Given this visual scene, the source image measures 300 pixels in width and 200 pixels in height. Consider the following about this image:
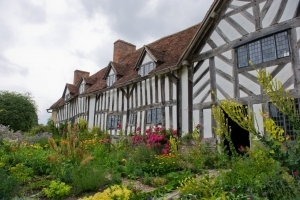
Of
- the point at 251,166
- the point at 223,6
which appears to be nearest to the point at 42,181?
the point at 251,166

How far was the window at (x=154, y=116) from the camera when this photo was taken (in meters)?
11.5

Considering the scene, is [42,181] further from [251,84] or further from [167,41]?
[167,41]

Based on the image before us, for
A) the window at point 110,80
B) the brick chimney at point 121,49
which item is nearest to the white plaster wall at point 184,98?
the window at point 110,80

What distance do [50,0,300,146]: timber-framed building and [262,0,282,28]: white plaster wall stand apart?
0.03 metres

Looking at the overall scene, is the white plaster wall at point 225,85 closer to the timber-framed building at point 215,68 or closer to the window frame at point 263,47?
the timber-framed building at point 215,68

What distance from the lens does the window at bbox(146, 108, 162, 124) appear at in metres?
11.5

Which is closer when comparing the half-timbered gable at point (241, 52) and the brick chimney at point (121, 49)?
the half-timbered gable at point (241, 52)

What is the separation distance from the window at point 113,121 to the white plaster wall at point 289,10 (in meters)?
9.68

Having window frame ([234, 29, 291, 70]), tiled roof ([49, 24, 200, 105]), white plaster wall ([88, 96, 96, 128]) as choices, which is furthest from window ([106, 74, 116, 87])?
window frame ([234, 29, 291, 70])

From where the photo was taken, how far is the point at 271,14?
7.97m

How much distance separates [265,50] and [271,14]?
44.5 inches

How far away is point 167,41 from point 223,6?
18.3 ft

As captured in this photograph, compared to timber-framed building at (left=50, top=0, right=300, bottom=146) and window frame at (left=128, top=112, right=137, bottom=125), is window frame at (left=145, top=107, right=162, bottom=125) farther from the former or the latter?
window frame at (left=128, top=112, right=137, bottom=125)

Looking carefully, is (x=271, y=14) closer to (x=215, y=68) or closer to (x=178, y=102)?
(x=215, y=68)
